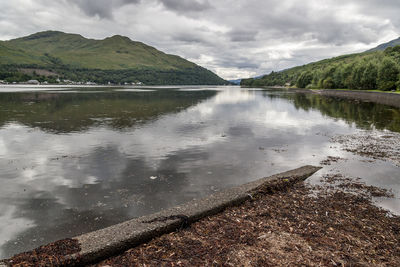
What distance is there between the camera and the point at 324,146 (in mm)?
22188

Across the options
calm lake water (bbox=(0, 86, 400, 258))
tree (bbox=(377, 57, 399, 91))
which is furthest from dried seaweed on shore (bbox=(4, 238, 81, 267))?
tree (bbox=(377, 57, 399, 91))

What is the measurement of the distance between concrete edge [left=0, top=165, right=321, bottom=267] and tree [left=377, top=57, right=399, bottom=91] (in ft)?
367

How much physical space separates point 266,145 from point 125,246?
56.4ft

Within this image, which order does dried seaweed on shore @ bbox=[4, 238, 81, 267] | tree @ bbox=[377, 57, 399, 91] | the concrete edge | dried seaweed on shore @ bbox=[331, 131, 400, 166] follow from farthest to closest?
1. tree @ bbox=[377, 57, 399, 91]
2. dried seaweed on shore @ bbox=[331, 131, 400, 166]
3. the concrete edge
4. dried seaweed on shore @ bbox=[4, 238, 81, 267]

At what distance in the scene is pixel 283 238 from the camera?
767cm

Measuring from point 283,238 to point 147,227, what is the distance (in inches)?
166

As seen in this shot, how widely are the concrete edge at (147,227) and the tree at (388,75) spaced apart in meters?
112

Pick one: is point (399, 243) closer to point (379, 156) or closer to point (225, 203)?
point (225, 203)

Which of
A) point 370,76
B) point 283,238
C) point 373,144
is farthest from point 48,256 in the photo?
point 370,76

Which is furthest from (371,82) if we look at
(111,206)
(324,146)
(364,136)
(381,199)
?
(111,206)

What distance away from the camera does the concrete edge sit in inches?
270

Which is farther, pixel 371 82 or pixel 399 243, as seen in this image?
pixel 371 82

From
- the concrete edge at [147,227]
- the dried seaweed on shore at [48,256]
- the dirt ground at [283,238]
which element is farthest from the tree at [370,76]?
the dried seaweed on shore at [48,256]

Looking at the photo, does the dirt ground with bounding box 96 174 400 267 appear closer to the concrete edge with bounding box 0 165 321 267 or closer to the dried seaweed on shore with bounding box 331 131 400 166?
the concrete edge with bounding box 0 165 321 267
